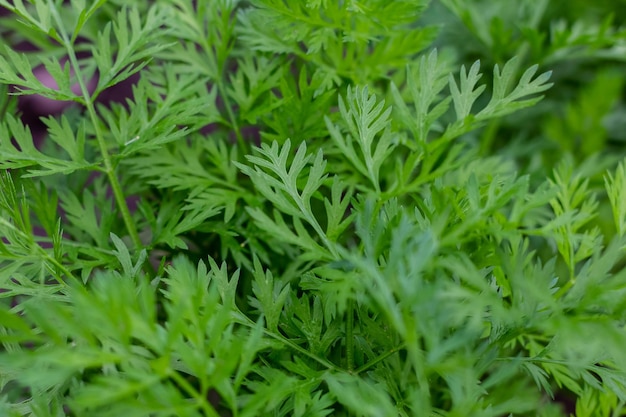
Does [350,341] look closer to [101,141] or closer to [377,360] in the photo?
[377,360]

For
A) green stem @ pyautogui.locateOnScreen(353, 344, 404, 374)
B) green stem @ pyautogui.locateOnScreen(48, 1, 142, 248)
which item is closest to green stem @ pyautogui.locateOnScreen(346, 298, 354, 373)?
green stem @ pyautogui.locateOnScreen(353, 344, 404, 374)

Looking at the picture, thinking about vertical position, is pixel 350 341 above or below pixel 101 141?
below

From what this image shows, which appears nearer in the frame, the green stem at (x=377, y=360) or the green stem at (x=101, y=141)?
the green stem at (x=377, y=360)

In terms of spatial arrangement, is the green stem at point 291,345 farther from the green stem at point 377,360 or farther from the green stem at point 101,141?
the green stem at point 101,141

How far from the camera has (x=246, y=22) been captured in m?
0.65

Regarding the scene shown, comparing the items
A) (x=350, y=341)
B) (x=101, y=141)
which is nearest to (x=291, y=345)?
(x=350, y=341)

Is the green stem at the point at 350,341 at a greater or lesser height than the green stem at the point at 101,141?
lesser

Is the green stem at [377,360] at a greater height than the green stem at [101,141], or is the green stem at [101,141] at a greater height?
the green stem at [101,141]

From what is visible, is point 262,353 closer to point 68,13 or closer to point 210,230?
point 210,230

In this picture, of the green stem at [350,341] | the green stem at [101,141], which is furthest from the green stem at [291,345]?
the green stem at [101,141]

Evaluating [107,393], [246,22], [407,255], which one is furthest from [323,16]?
[107,393]

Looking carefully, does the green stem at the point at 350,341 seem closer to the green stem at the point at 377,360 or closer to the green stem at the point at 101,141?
the green stem at the point at 377,360

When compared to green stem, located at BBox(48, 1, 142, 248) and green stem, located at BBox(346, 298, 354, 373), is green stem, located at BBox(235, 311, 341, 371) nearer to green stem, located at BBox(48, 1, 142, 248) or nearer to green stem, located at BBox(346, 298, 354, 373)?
green stem, located at BBox(346, 298, 354, 373)

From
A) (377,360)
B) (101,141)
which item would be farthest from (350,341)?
(101,141)
